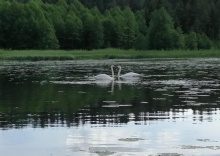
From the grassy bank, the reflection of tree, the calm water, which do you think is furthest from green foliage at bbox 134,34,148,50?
the reflection of tree

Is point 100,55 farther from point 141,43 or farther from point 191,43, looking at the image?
point 191,43

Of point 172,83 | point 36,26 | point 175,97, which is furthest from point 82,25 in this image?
point 175,97

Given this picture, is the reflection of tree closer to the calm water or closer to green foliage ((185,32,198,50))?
the calm water

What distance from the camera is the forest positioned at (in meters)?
120

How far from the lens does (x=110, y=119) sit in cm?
2559

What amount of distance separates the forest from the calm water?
77.6 meters

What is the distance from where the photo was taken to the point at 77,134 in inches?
858

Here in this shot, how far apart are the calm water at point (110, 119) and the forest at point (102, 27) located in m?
77.6

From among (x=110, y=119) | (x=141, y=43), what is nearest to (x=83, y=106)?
(x=110, y=119)

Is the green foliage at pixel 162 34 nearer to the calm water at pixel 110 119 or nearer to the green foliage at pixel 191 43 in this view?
the green foliage at pixel 191 43

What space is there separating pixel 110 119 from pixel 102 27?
112932 mm

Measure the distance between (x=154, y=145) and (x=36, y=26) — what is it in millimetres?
112483

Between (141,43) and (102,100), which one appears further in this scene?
(141,43)

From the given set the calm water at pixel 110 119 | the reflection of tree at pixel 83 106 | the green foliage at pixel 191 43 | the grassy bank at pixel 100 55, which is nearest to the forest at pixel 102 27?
the green foliage at pixel 191 43
